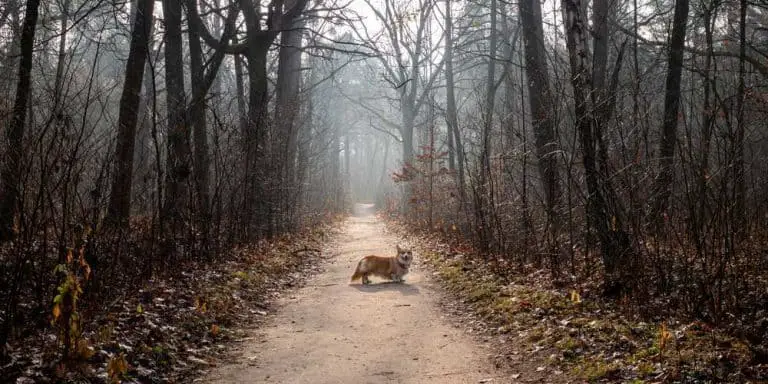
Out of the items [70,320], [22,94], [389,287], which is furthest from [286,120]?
[70,320]

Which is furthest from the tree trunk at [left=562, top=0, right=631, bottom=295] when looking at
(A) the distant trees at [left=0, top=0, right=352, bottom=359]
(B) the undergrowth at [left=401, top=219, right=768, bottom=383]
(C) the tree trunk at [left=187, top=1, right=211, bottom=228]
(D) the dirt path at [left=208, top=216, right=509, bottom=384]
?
(C) the tree trunk at [left=187, top=1, right=211, bottom=228]

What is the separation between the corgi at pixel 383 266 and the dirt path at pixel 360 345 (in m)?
0.51

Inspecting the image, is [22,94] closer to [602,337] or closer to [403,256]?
[403,256]

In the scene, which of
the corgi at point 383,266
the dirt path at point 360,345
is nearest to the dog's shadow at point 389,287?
the dirt path at point 360,345

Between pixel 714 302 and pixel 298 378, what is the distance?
4513mm

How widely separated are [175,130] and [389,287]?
15.3 ft

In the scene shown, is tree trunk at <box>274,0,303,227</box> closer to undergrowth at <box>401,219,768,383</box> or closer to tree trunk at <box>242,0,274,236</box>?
tree trunk at <box>242,0,274,236</box>

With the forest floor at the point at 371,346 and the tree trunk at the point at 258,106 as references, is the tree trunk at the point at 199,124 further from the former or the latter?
the forest floor at the point at 371,346

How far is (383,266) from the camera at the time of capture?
35.7 feet

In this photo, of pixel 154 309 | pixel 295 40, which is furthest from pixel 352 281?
pixel 295 40

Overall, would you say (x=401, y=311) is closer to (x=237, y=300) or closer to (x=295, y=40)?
(x=237, y=300)

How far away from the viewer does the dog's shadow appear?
1018 cm

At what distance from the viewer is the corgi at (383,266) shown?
10.8m

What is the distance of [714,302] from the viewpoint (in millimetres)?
6238
